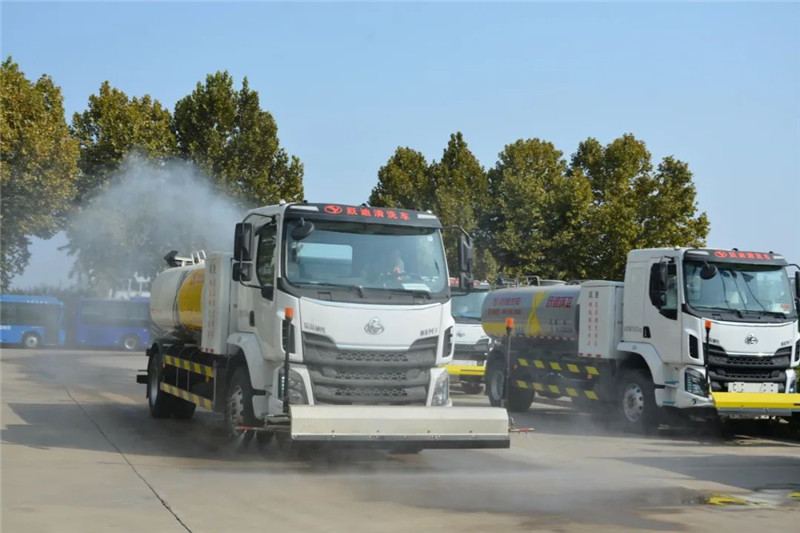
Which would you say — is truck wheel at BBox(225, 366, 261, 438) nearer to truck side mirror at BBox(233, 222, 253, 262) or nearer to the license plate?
truck side mirror at BBox(233, 222, 253, 262)

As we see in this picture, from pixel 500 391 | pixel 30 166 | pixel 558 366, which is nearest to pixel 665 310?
pixel 558 366

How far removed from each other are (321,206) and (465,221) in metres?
40.0

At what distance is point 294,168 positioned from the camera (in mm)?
51062

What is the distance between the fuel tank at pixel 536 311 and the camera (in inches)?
788

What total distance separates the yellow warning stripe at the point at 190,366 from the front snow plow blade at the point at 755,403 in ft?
24.5

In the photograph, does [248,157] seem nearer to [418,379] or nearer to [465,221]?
[465,221]

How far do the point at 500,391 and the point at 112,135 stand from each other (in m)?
29.6

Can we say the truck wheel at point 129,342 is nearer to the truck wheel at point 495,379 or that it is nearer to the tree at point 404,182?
the tree at point 404,182

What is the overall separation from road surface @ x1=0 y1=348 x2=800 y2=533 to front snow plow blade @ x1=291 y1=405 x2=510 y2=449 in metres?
0.41

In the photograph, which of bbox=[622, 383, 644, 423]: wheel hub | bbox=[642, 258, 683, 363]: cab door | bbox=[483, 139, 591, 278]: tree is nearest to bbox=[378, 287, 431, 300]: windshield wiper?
bbox=[642, 258, 683, 363]: cab door

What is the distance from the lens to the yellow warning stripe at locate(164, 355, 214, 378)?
14230 millimetres

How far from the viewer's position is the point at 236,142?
50062mm

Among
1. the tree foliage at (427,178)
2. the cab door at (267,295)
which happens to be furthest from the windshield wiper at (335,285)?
the tree foliage at (427,178)

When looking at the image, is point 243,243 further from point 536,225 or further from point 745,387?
point 536,225
